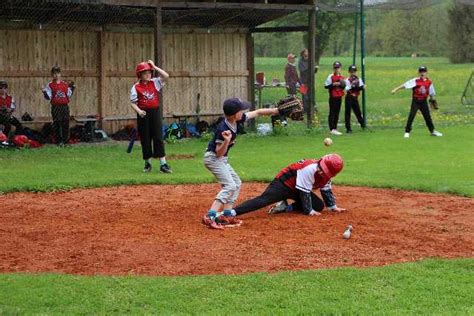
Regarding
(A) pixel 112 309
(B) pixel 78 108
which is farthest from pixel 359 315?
(B) pixel 78 108

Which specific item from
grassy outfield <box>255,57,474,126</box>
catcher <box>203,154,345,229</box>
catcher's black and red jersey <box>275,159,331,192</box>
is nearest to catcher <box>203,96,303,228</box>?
catcher <box>203,154,345,229</box>

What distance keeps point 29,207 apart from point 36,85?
9396 mm

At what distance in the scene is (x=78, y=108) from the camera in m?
20.1

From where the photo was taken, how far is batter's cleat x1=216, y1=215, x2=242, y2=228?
9.23 m

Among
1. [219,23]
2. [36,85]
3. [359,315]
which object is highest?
[219,23]

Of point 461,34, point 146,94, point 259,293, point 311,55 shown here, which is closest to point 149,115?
point 146,94

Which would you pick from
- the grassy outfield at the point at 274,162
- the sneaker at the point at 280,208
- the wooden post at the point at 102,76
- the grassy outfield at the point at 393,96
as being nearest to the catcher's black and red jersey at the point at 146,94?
the grassy outfield at the point at 274,162

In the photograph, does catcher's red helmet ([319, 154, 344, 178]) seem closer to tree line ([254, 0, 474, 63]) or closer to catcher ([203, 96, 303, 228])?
catcher ([203, 96, 303, 228])

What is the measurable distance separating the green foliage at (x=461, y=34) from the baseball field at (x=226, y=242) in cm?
4311

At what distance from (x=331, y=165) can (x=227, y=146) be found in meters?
1.34

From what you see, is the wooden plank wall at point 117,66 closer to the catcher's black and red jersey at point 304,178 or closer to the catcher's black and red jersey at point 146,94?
the catcher's black and red jersey at point 146,94

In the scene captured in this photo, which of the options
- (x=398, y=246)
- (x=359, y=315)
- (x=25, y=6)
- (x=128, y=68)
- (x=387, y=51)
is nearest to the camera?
(x=359, y=315)

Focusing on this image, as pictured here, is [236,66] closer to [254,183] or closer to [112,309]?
[254,183]

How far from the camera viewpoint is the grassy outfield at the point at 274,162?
12.6 m
